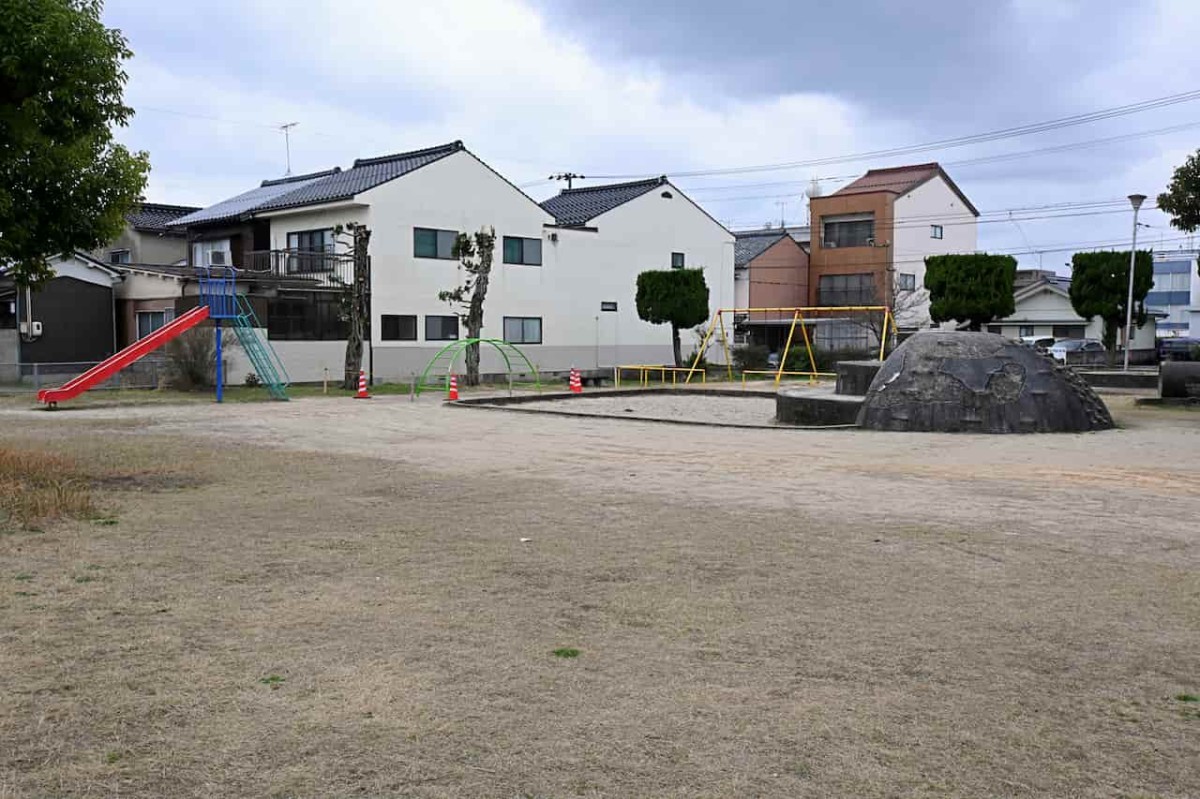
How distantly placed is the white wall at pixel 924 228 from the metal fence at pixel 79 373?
3067 cm

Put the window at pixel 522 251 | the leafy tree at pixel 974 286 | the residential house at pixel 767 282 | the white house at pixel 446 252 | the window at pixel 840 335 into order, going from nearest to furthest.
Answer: the white house at pixel 446 252
the leafy tree at pixel 974 286
the window at pixel 522 251
the window at pixel 840 335
the residential house at pixel 767 282

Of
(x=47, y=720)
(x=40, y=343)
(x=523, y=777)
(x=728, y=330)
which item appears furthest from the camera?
(x=728, y=330)

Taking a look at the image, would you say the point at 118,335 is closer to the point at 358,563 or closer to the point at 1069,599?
the point at 358,563

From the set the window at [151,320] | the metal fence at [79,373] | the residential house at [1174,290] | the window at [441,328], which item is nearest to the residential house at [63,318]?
the metal fence at [79,373]

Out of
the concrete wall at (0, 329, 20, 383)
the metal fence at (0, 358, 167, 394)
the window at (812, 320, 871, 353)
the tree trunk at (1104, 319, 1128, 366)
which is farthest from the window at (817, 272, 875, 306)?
the concrete wall at (0, 329, 20, 383)

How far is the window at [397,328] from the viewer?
32.0m

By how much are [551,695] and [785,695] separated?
3.26 ft

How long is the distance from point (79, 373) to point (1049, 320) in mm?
42406

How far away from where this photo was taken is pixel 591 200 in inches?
1610

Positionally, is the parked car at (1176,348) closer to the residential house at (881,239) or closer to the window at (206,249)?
the residential house at (881,239)

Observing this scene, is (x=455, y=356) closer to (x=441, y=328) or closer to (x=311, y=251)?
(x=441, y=328)

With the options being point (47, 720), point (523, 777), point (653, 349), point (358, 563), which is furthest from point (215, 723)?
point (653, 349)

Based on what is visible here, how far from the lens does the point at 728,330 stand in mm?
A: 44812

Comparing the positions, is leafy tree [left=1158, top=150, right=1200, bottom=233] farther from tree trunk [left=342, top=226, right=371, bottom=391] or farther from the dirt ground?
tree trunk [left=342, top=226, right=371, bottom=391]
